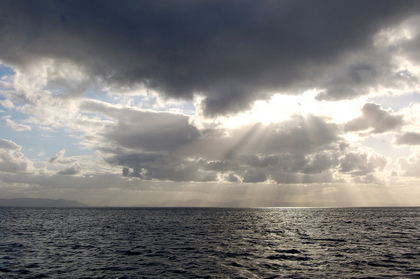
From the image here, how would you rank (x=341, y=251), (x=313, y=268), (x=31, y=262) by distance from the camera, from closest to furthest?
1. (x=313, y=268)
2. (x=31, y=262)
3. (x=341, y=251)

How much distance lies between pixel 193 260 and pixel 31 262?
743 inches

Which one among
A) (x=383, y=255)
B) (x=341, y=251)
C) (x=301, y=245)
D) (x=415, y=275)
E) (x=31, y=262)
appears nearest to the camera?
(x=415, y=275)

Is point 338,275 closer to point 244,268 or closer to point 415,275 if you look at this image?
point 415,275

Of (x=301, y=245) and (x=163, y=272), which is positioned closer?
(x=163, y=272)

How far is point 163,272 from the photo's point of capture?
94.5ft

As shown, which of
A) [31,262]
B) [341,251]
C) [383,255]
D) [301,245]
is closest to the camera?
[31,262]

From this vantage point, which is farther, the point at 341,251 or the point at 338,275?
the point at 341,251

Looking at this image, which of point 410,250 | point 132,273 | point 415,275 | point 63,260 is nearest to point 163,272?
point 132,273

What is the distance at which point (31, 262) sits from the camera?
3378 centimetres

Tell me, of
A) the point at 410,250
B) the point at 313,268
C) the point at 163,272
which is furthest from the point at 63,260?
the point at 410,250

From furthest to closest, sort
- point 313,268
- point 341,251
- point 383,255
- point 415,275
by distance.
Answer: point 341,251 → point 383,255 → point 313,268 → point 415,275

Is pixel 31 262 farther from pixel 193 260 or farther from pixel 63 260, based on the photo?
pixel 193 260

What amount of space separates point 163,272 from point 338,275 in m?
16.9

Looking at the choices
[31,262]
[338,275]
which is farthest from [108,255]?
[338,275]
